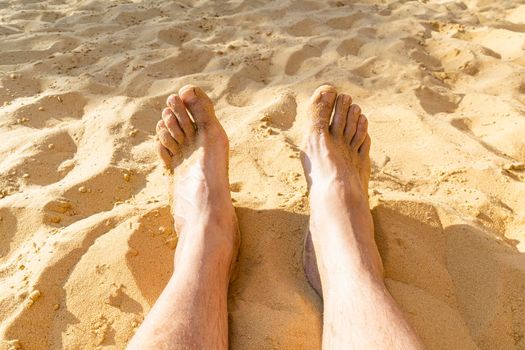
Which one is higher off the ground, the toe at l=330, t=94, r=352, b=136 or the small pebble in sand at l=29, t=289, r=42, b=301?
the toe at l=330, t=94, r=352, b=136

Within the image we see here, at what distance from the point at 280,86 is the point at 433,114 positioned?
835 mm

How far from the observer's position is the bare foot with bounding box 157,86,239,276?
1.36 meters

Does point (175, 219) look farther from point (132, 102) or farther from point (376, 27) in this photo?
point (376, 27)

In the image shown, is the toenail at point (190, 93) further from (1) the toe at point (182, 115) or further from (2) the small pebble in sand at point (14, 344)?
(2) the small pebble in sand at point (14, 344)

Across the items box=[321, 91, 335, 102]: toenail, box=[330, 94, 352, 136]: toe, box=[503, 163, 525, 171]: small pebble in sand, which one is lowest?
box=[503, 163, 525, 171]: small pebble in sand

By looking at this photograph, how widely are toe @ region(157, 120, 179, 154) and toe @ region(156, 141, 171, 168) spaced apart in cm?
2

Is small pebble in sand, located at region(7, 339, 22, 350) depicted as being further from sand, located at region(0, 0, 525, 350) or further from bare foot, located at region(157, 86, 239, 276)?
bare foot, located at region(157, 86, 239, 276)

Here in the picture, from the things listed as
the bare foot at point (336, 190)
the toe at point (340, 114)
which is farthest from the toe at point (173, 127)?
the toe at point (340, 114)

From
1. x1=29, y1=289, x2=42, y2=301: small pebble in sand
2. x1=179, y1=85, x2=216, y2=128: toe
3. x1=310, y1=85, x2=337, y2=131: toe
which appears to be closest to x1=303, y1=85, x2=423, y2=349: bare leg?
x1=310, y1=85, x2=337, y2=131: toe

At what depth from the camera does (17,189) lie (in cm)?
170

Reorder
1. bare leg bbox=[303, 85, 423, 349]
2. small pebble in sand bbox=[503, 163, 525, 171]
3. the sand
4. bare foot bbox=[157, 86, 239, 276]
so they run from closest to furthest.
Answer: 1. bare leg bbox=[303, 85, 423, 349]
2. the sand
3. bare foot bbox=[157, 86, 239, 276]
4. small pebble in sand bbox=[503, 163, 525, 171]

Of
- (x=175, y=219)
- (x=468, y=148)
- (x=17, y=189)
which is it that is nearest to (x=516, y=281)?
(x=468, y=148)

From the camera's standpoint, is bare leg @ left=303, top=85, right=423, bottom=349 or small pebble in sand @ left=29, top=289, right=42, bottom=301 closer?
bare leg @ left=303, top=85, right=423, bottom=349

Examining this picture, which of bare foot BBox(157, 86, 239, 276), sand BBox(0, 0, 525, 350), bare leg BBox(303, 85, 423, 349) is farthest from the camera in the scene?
bare foot BBox(157, 86, 239, 276)
